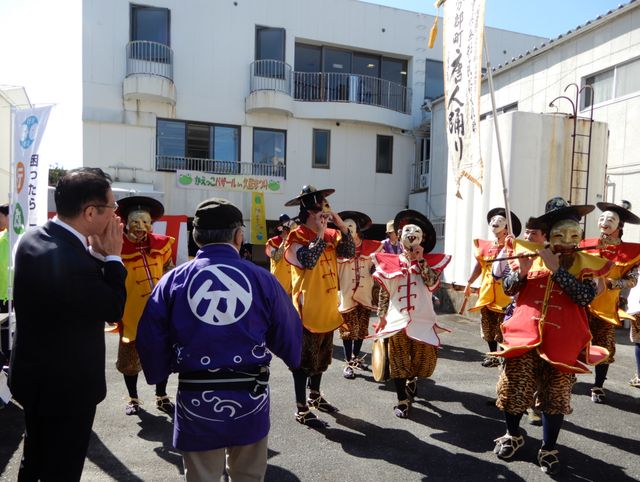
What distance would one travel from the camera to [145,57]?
13672 mm

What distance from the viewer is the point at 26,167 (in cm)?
465

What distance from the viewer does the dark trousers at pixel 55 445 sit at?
2.17m

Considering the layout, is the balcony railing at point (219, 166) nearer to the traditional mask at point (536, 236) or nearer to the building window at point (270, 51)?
the building window at point (270, 51)

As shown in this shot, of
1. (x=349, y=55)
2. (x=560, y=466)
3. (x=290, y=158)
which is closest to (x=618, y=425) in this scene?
(x=560, y=466)

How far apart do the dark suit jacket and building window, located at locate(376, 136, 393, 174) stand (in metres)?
14.8

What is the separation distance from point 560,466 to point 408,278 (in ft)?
6.38

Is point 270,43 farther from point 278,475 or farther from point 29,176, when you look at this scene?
point 278,475

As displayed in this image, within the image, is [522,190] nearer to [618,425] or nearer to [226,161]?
[618,425]

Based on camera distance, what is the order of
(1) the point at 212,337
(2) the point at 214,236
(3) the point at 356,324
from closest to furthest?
(1) the point at 212,337, (2) the point at 214,236, (3) the point at 356,324

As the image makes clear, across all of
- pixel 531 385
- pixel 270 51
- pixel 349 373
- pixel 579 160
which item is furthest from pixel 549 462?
pixel 270 51

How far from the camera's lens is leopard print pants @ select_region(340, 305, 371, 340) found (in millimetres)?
6176

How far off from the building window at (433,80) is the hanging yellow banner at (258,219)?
712 centimetres

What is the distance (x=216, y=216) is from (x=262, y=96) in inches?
504

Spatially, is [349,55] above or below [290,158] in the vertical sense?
above
